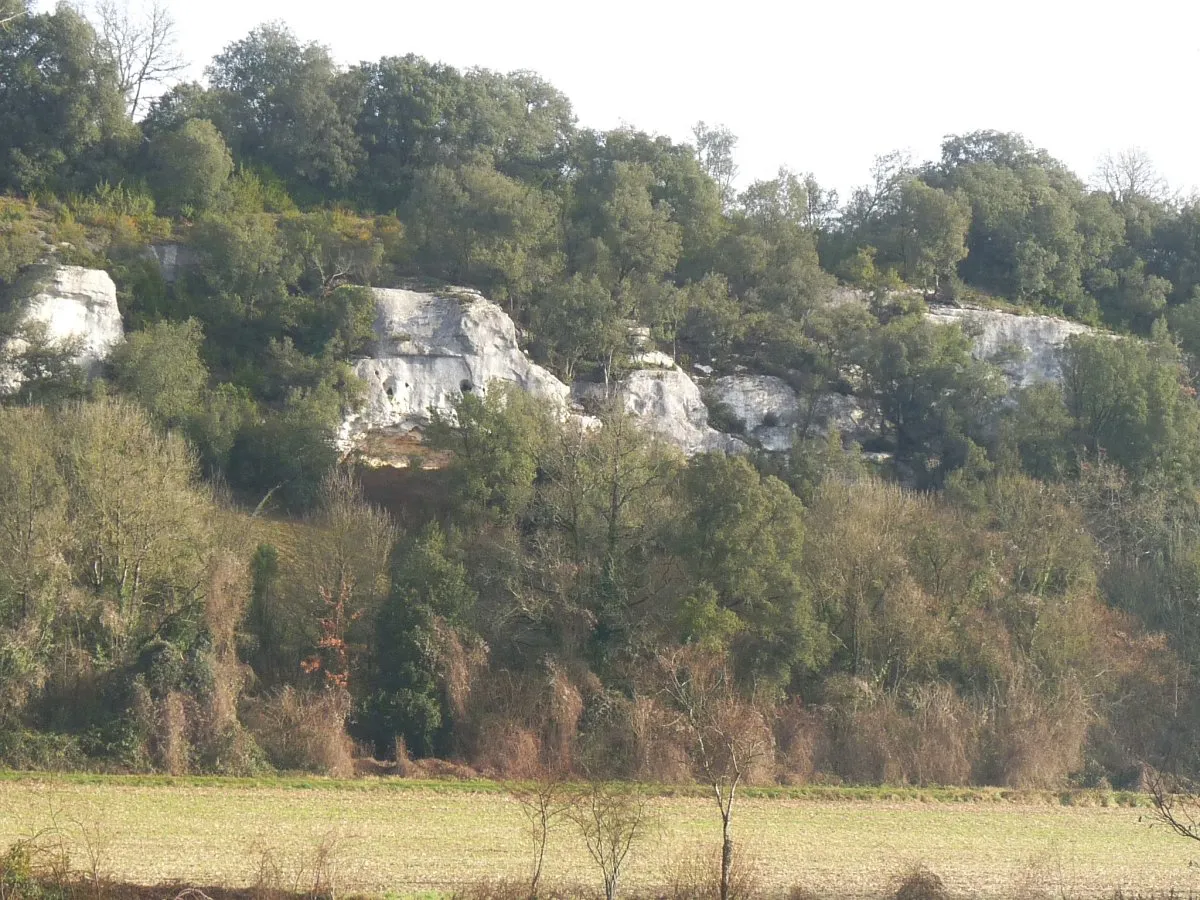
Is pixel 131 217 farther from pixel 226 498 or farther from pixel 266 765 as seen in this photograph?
pixel 266 765

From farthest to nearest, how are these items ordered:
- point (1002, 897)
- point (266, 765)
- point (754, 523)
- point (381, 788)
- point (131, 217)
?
1. point (131, 217)
2. point (754, 523)
3. point (266, 765)
4. point (381, 788)
5. point (1002, 897)

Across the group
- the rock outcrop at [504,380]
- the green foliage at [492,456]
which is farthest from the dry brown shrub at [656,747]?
the rock outcrop at [504,380]

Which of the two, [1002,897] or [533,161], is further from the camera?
[533,161]

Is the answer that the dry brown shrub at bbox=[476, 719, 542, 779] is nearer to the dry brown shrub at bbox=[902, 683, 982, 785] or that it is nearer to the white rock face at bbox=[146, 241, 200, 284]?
the dry brown shrub at bbox=[902, 683, 982, 785]

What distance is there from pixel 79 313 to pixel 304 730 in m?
23.1

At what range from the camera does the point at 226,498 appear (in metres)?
42.1

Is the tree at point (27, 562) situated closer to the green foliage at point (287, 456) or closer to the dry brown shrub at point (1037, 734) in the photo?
the green foliage at point (287, 456)

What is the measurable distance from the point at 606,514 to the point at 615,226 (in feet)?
71.4

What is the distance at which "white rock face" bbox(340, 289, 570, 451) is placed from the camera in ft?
166

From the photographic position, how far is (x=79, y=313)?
159ft

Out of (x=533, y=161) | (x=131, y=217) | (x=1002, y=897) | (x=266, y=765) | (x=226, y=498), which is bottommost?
(x=266, y=765)

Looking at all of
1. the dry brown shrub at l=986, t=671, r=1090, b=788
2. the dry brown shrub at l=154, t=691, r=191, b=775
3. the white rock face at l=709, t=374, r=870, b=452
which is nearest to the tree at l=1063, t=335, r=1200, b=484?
the white rock face at l=709, t=374, r=870, b=452

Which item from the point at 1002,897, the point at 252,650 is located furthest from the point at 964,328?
the point at 1002,897

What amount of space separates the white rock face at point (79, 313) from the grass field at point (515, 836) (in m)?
22.6
